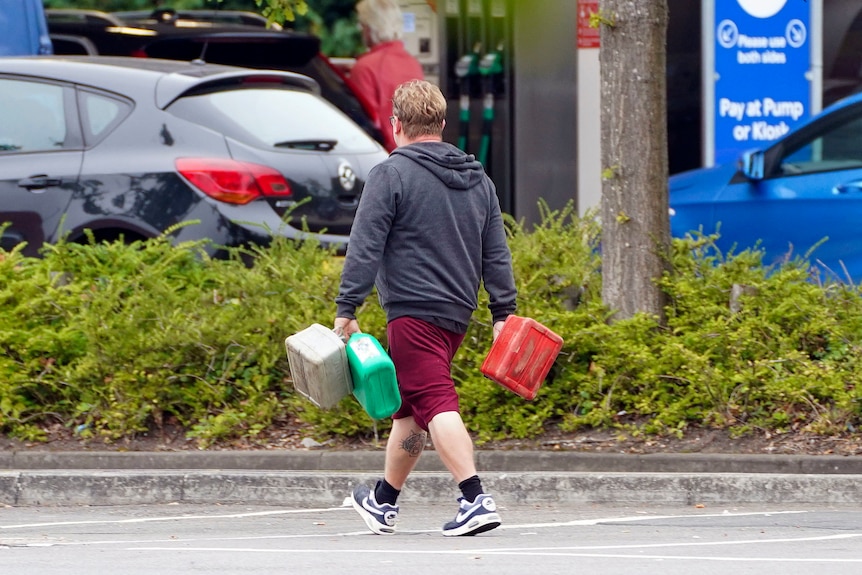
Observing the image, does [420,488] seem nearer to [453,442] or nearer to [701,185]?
[453,442]

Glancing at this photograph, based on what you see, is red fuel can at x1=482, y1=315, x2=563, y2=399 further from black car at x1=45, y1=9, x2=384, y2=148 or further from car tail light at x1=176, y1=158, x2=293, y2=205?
black car at x1=45, y1=9, x2=384, y2=148

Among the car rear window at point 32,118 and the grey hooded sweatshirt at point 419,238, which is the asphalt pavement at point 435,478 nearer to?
the grey hooded sweatshirt at point 419,238

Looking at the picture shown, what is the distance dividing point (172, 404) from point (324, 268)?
3.51 ft

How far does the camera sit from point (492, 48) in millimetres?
13547

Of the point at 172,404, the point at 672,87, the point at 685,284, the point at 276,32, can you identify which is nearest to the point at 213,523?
the point at 172,404

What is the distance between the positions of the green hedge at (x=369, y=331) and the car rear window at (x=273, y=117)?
895mm

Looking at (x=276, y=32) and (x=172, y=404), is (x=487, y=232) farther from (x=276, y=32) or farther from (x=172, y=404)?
(x=276, y=32)

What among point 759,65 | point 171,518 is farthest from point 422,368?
point 759,65

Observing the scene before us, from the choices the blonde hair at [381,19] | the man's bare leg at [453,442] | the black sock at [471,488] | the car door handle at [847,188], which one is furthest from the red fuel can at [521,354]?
the blonde hair at [381,19]

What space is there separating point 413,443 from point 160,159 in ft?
10.5

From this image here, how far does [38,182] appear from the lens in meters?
8.25

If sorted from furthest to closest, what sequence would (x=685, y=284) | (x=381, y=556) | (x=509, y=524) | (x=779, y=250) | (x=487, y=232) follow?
(x=779, y=250) → (x=685, y=284) → (x=509, y=524) → (x=487, y=232) → (x=381, y=556)

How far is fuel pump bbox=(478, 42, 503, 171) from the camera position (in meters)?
13.5

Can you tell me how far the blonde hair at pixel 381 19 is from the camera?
457 inches
